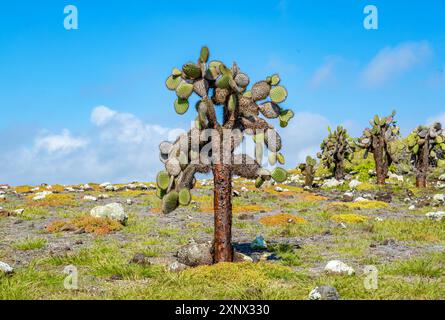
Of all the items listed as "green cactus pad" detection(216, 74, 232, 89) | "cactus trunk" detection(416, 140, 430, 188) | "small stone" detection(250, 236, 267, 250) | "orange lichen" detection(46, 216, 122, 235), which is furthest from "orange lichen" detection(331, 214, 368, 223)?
"cactus trunk" detection(416, 140, 430, 188)

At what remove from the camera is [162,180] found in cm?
1062

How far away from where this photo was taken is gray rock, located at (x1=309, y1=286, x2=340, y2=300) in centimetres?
745

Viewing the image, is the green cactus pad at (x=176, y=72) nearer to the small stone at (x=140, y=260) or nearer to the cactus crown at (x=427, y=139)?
the small stone at (x=140, y=260)

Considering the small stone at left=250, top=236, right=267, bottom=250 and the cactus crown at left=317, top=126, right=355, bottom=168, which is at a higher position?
the cactus crown at left=317, top=126, right=355, bottom=168

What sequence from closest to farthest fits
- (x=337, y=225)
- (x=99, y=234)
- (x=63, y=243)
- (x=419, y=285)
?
(x=419, y=285) → (x=63, y=243) → (x=99, y=234) → (x=337, y=225)

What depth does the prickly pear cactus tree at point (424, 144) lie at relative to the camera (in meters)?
36.3

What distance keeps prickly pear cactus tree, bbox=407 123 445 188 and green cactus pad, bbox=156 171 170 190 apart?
2993 centimetres

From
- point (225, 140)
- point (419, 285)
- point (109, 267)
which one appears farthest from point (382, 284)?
point (109, 267)

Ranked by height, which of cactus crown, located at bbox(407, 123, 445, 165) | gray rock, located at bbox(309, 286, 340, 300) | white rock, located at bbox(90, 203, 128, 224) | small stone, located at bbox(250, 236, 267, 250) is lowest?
gray rock, located at bbox(309, 286, 340, 300)

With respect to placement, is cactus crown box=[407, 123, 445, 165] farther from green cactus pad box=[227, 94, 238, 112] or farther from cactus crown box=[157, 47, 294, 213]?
green cactus pad box=[227, 94, 238, 112]

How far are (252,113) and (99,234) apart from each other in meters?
7.37
